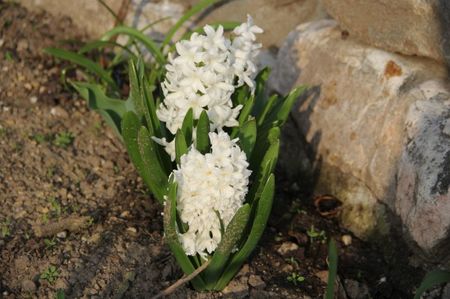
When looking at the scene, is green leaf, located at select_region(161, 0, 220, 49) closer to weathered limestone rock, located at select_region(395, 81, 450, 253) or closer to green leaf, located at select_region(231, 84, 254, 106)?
green leaf, located at select_region(231, 84, 254, 106)

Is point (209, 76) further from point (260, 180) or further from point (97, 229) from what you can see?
point (97, 229)

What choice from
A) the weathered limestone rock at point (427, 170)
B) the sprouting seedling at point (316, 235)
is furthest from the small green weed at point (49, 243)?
the weathered limestone rock at point (427, 170)

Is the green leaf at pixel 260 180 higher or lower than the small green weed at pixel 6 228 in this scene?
higher

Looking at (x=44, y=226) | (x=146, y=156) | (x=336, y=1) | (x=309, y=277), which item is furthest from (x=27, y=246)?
(x=336, y=1)

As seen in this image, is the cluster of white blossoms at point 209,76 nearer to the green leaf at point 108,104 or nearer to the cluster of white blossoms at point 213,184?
the cluster of white blossoms at point 213,184

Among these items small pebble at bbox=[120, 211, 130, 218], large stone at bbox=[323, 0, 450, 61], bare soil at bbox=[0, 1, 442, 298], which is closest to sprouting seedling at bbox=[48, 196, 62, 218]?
bare soil at bbox=[0, 1, 442, 298]

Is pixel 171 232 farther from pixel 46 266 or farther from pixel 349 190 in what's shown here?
pixel 349 190
